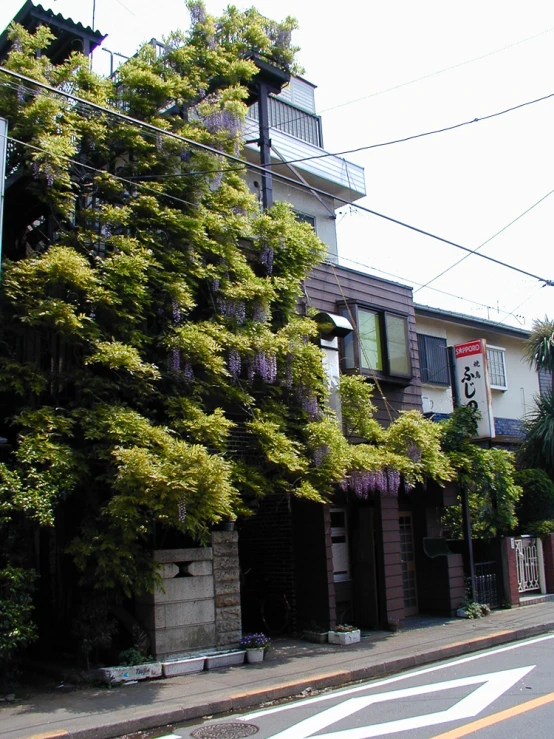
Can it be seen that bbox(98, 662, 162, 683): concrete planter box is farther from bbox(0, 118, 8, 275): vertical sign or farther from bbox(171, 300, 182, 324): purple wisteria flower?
bbox(0, 118, 8, 275): vertical sign

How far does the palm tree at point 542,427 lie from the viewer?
20.3 meters

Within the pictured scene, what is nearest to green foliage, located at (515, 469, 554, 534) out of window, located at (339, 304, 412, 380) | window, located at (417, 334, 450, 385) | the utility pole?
window, located at (417, 334, 450, 385)

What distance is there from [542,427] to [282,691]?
44.4ft

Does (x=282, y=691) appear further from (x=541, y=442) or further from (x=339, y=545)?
(x=541, y=442)

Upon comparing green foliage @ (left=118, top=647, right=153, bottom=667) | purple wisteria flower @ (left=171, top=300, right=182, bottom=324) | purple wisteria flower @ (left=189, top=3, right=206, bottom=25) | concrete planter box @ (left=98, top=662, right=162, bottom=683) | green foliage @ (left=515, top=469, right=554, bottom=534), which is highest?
purple wisteria flower @ (left=189, top=3, right=206, bottom=25)

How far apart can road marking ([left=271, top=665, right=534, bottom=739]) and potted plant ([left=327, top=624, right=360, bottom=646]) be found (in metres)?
3.25

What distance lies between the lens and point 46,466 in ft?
32.1

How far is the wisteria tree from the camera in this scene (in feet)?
32.3

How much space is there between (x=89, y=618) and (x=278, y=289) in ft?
21.4

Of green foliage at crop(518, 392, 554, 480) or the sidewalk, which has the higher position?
green foliage at crop(518, 392, 554, 480)

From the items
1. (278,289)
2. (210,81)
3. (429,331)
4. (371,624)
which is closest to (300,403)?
(278,289)

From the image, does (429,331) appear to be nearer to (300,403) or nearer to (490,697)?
(300,403)

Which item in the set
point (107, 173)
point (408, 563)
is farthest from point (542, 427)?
point (107, 173)

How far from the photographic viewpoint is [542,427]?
20562 millimetres
